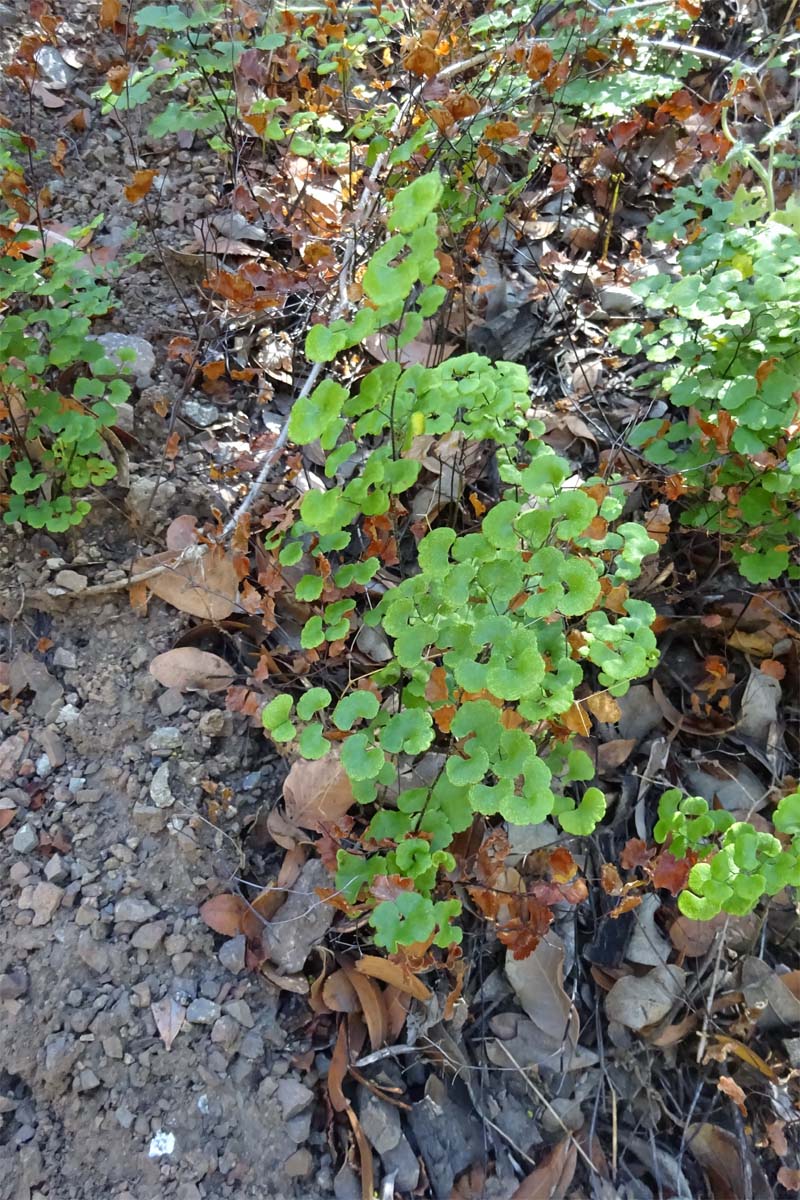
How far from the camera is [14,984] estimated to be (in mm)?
1488

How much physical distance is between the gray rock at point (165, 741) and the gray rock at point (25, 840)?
0.27m

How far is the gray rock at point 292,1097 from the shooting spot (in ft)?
4.79

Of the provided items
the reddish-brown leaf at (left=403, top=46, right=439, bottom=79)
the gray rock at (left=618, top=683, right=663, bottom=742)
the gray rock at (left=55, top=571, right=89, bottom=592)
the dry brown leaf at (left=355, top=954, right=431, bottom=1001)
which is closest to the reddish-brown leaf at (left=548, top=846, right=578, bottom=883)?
the dry brown leaf at (left=355, top=954, right=431, bottom=1001)

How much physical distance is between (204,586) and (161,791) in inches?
18.0

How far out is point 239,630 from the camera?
186 cm

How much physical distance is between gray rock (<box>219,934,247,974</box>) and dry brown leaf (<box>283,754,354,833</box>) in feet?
0.81

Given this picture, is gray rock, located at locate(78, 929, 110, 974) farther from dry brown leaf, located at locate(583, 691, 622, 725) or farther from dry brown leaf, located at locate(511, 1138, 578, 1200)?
dry brown leaf, located at locate(583, 691, 622, 725)

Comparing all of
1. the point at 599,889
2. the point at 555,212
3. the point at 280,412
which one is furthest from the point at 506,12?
the point at 599,889

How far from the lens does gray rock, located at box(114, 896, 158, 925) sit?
5.15 ft

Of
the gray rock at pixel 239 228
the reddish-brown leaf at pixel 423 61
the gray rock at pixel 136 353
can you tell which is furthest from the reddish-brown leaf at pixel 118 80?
the reddish-brown leaf at pixel 423 61

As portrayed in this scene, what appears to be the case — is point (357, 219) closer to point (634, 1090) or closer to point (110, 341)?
point (110, 341)

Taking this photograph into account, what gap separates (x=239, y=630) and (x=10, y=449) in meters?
0.65

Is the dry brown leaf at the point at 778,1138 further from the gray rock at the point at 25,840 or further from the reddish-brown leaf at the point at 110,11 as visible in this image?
the reddish-brown leaf at the point at 110,11

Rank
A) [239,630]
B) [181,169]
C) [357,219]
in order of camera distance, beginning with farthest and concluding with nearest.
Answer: [181,169], [357,219], [239,630]
